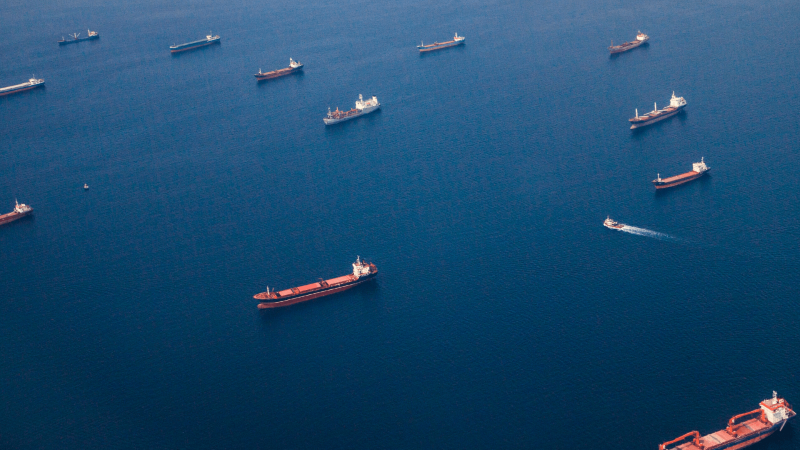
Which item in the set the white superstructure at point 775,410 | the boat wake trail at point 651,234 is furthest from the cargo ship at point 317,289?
the white superstructure at point 775,410

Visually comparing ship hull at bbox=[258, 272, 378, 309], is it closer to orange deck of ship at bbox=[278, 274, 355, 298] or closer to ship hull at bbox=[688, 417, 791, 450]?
orange deck of ship at bbox=[278, 274, 355, 298]

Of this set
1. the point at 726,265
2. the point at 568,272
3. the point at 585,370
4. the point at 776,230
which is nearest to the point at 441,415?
the point at 585,370

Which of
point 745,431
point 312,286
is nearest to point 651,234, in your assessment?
point 745,431

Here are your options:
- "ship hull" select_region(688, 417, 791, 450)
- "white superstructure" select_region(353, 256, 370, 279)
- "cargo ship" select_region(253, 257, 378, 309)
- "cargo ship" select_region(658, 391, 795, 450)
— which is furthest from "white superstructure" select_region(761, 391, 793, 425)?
"white superstructure" select_region(353, 256, 370, 279)

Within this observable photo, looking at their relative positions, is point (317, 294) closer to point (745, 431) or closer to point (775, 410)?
point (745, 431)

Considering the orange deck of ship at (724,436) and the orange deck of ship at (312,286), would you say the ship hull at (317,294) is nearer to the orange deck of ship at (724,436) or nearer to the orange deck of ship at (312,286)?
the orange deck of ship at (312,286)

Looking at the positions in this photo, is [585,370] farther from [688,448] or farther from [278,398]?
[278,398]
